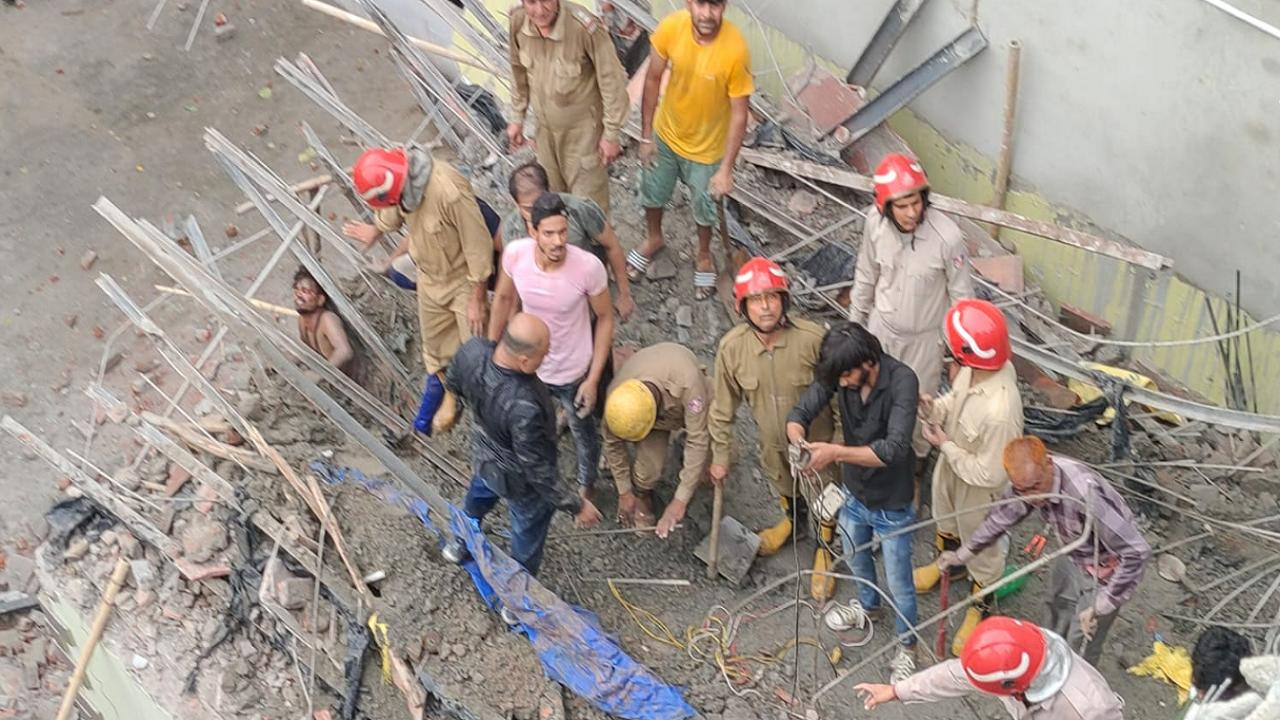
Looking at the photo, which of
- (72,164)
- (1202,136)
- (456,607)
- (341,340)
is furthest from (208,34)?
(1202,136)

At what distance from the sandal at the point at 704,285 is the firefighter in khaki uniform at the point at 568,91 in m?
0.89

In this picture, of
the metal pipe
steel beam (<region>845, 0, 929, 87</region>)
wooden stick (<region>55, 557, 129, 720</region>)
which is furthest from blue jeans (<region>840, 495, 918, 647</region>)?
wooden stick (<region>55, 557, 129, 720</region>)

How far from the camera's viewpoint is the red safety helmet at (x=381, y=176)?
5605mm

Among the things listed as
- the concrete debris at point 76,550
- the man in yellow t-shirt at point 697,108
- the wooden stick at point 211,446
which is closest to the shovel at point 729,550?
the man in yellow t-shirt at point 697,108

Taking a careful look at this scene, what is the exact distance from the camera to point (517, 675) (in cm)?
571

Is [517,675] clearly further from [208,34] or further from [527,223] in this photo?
[208,34]

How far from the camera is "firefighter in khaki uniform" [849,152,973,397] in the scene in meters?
5.24

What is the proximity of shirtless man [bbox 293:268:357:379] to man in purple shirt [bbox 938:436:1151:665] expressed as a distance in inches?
148

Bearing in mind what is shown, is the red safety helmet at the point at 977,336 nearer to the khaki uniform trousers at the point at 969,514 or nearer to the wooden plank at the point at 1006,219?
the khaki uniform trousers at the point at 969,514

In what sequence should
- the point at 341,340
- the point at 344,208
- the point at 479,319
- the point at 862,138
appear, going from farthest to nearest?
the point at 344,208 < the point at 862,138 < the point at 341,340 < the point at 479,319

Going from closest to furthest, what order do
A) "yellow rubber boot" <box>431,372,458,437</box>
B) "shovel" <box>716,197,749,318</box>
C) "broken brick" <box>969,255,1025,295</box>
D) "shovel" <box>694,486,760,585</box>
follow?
1. "shovel" <box>694,486,760,585</box>
2. "yellow rubber boot" <box>431,372,458,437</box>
3. "broken brick" <box>969,255,1025,295</box>
4. "shovel" <box>716,197,749,318</box>

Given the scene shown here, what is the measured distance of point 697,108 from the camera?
20.6ft

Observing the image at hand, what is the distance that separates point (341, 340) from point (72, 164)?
4.09 meters

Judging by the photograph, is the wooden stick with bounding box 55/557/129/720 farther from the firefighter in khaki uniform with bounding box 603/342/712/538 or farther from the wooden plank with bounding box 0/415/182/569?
the firefighter in khaki uniform with bounding box 603/342/712/538
